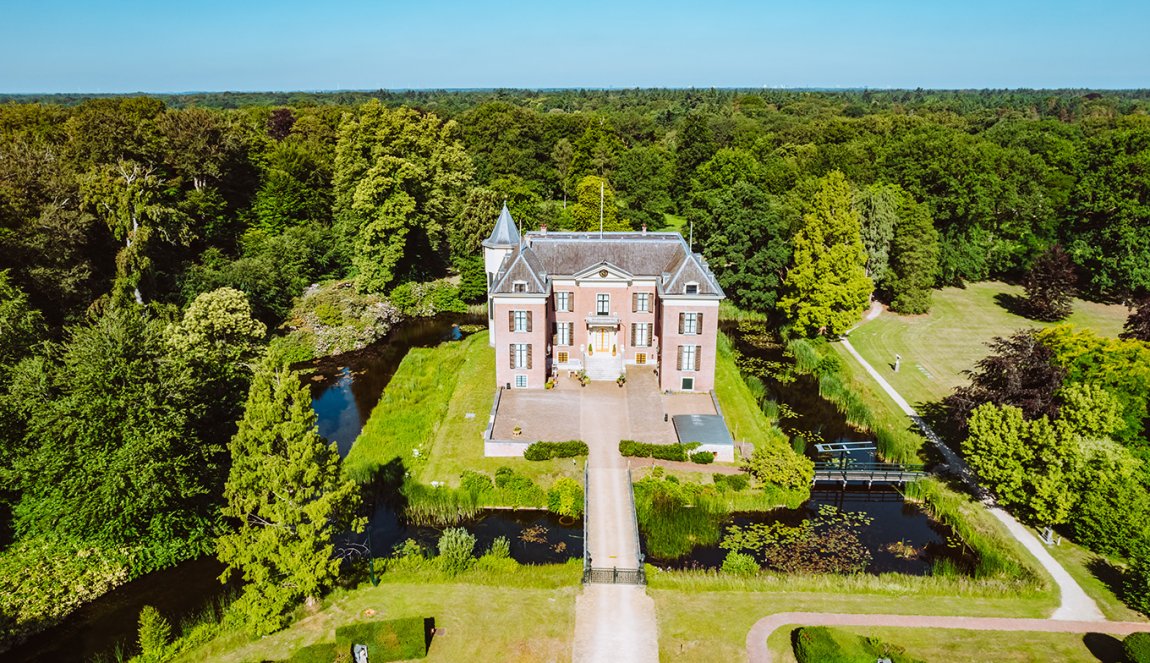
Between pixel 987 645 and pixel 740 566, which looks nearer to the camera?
pixel 987 645

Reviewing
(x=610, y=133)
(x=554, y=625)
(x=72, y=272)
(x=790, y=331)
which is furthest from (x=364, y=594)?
Result: (x=610, y=133)

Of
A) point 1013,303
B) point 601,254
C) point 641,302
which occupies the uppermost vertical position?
point 601,254

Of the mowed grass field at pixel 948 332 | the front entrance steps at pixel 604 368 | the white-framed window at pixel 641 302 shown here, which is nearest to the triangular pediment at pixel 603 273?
the white-framed window at pixel 641 302

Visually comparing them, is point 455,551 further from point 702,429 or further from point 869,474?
point 869,474

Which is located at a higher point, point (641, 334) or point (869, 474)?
point (641, 334)

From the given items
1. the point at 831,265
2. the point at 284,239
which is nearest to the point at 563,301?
the point at 831,265

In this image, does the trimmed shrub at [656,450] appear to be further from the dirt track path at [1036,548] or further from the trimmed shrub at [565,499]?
the dirt track path at [1036,548]

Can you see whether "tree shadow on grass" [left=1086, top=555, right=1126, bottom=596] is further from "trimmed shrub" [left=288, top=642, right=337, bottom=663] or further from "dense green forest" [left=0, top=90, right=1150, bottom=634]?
"trimmed shrub" [left=288, top=642, right=337, bottom=663]
